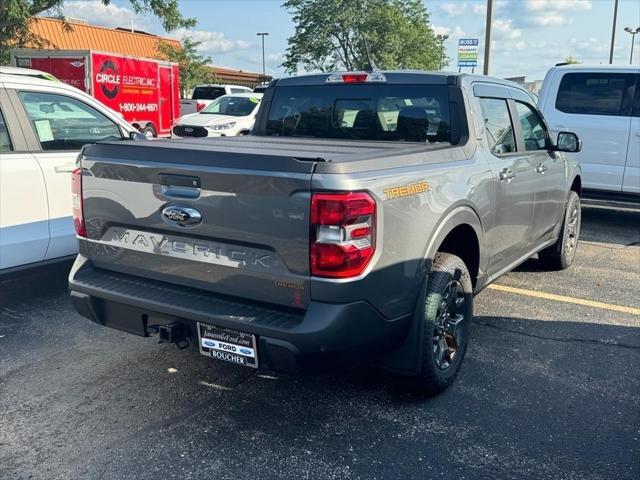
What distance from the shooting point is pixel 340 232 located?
2.68 metres

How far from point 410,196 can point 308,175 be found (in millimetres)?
623

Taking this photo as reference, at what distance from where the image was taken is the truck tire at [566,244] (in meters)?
6.05

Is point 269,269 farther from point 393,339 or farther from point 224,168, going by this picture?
point 393,339

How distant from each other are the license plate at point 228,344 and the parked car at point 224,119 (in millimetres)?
11633

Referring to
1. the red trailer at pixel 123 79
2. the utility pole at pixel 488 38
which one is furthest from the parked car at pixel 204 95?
the utility pole at pixel 488 38

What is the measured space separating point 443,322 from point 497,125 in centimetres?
164

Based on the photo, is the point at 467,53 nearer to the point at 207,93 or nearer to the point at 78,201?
the point at 207,93

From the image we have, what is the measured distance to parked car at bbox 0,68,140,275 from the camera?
4598mm

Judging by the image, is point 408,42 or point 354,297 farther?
point 408,42

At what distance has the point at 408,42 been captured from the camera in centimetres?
3459

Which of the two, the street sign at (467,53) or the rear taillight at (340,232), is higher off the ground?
the street sign at (467,53)

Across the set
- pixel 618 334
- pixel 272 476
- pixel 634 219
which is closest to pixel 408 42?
pixel 634 219

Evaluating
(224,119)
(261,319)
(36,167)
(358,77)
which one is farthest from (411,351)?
(224,119)

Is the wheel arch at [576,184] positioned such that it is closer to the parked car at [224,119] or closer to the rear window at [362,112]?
the rear window at [362,112]
